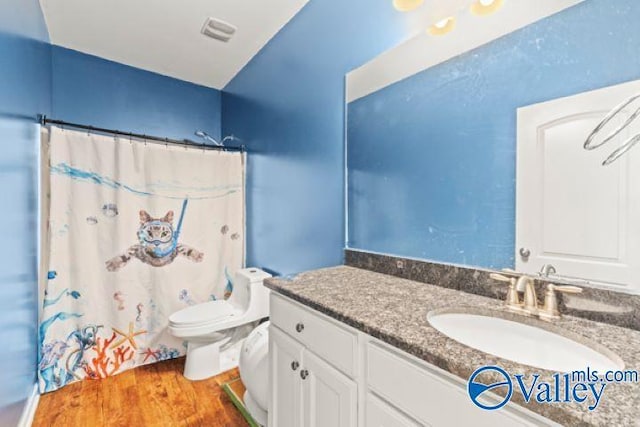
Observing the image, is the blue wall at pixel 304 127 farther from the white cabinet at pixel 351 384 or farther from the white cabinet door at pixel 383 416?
the white cabinet door at pixel 383 416

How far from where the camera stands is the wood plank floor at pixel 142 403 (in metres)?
1.58

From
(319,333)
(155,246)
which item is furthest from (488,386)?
(155,246)

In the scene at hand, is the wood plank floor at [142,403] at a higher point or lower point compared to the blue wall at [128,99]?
lower

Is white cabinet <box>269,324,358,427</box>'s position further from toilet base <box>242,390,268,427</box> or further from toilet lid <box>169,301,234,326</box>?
toilet lid <box>169,301,234,326</box>

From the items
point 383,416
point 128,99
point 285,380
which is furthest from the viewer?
point 128,99

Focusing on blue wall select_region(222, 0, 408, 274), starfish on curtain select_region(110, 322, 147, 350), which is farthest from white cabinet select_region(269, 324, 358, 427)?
starfish on curtain select_region(110, 322, 147, 350)

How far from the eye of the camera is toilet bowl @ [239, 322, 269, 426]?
4.95ft

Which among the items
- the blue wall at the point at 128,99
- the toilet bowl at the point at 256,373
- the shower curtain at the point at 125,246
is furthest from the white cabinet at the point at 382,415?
the blue wall at the point at 128,99

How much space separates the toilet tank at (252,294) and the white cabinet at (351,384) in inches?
35.8

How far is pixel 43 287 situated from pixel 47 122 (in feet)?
3.49

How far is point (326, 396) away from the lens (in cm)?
93

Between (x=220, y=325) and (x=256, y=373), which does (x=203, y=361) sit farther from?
(x=256, y=373)

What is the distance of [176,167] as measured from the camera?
233 centimetres

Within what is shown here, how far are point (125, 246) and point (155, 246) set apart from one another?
0.63ft
